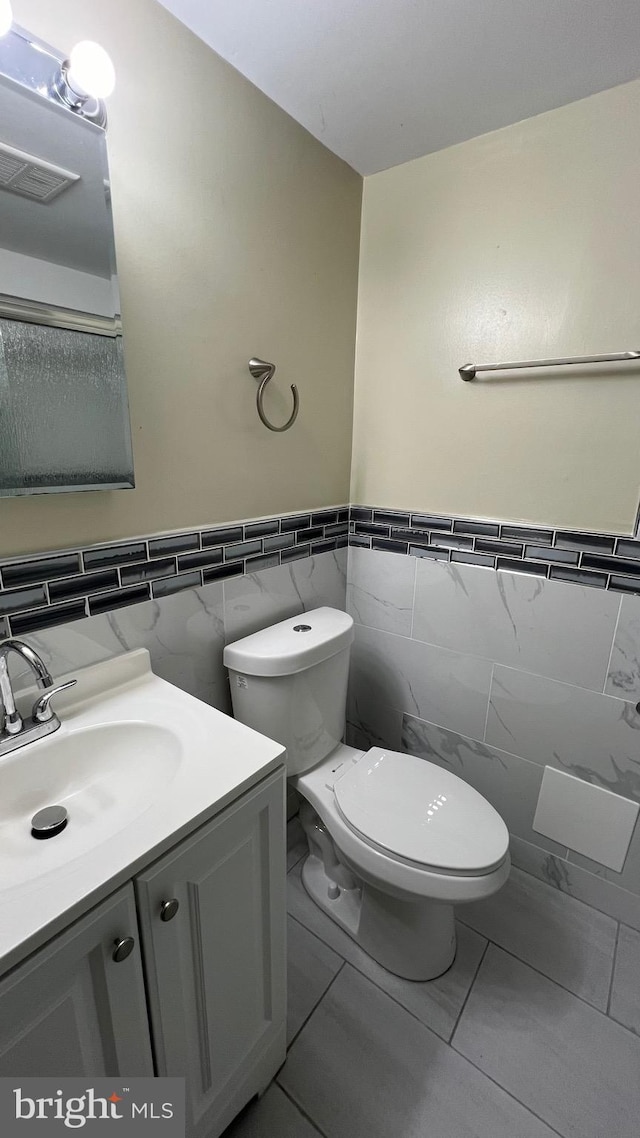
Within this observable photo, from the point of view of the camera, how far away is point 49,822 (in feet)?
2.58

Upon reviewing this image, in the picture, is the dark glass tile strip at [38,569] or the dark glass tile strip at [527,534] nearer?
the dark glass tile strip at [38,569]

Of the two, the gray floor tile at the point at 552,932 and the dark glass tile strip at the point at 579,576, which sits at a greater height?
the dark glass tile strip at the point at 579,576

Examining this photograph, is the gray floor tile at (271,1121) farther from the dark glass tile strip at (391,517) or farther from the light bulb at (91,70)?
the light bulb at (91,70)

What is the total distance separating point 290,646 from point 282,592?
9.8 inches

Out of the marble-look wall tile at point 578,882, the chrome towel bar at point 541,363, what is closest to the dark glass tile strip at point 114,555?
the chrome towel bar at point 541,363

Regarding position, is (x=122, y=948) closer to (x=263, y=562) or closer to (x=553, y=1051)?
(x=263, y=562)

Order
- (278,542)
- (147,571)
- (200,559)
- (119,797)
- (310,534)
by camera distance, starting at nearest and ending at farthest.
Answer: (119,797) → (147,571) → (200,559) → (278,542) → (310,534)

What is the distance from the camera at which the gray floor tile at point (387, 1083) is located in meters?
0.97

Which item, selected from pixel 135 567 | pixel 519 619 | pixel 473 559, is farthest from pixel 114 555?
pixel 519 619

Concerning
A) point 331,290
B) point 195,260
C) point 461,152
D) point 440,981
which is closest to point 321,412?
point 331,290

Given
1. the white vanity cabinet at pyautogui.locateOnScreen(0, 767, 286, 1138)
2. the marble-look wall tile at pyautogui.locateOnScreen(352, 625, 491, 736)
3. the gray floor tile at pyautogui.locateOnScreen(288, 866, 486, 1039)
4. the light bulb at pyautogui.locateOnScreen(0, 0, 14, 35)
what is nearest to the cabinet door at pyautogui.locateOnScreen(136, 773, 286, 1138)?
the white vanity cabinet at pyautogui.locateOnScreen(0, 767, 286, 1138)

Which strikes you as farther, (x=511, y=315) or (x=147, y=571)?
(x=511, y=315)

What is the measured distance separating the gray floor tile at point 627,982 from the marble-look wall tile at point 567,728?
0.43 m

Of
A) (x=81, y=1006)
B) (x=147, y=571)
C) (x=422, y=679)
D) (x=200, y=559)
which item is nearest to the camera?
(x=81, y=1006)
